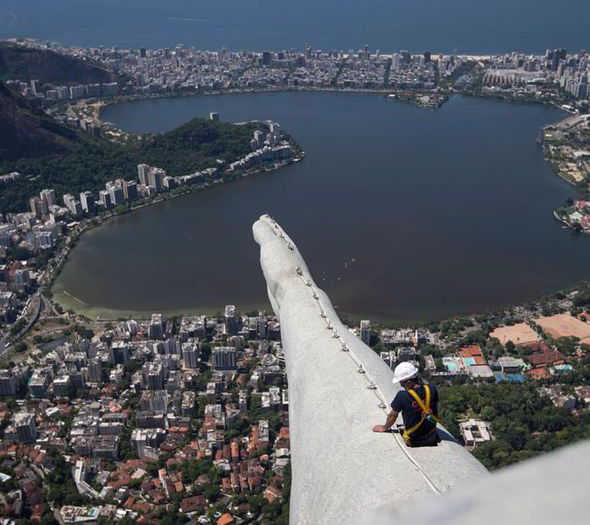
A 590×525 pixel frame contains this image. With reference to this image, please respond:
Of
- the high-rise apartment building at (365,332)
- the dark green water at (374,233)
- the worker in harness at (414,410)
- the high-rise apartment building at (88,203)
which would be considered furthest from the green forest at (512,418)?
the high-rise apartment building at (88,203)

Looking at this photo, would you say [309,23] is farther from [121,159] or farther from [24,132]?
[24,132]

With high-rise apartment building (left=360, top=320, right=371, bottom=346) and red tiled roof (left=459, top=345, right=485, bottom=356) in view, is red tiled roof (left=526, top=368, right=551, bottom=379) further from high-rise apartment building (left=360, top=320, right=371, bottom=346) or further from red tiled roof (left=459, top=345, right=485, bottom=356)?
high-rise apartment building (left=360, top=320, right=371, bottom=346)

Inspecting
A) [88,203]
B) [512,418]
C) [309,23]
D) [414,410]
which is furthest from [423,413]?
[309,23]

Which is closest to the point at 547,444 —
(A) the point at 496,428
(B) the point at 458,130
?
(A) the point at 496,428

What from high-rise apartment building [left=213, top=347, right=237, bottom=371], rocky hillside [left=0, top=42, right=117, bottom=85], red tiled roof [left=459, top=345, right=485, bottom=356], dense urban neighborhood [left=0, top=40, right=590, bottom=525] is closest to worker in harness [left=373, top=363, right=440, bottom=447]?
dense urban neighborhood [left=0, top=40, right=590, bottom=525]

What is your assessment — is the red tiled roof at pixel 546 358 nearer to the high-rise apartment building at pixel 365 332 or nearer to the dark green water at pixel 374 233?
the dark green water at pixel 374 233

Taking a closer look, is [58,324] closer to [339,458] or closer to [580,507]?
[339,458]
